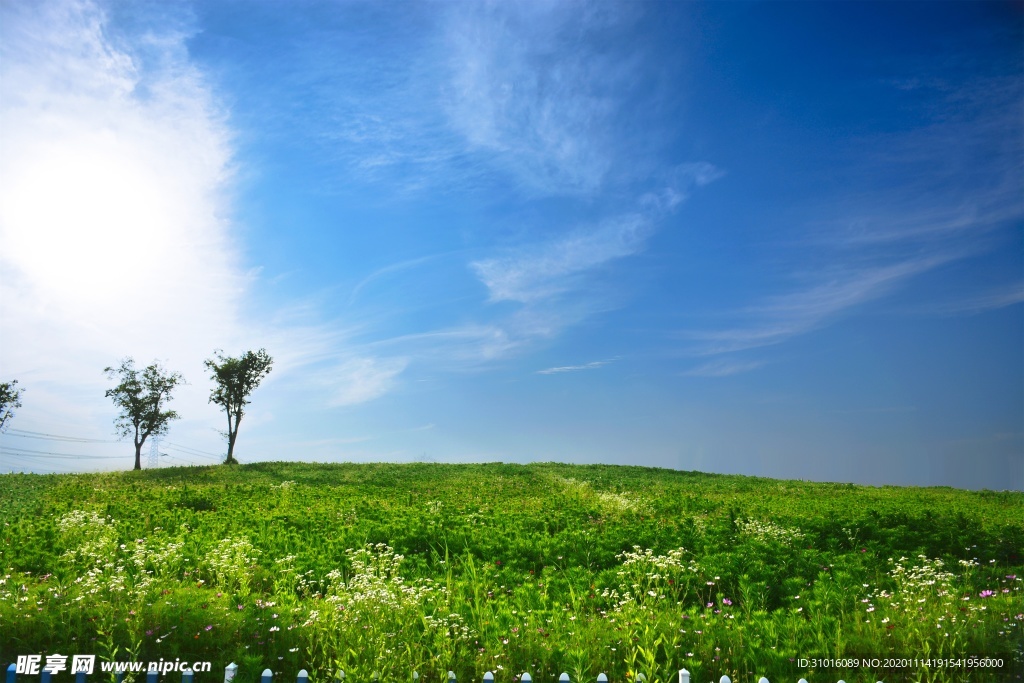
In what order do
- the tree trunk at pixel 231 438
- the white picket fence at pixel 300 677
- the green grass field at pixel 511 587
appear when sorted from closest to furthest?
the white picket fence at pixel 300 677
the green grass field at pixel 511 587
the tree trunk at pixel 231 438

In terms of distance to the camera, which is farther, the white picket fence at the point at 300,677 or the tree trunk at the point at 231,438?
the tree trunk at the point at 231,438

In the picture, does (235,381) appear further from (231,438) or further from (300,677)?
(300,677)

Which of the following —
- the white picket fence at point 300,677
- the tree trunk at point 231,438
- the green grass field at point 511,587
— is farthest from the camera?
the tree trunk at point 231,438

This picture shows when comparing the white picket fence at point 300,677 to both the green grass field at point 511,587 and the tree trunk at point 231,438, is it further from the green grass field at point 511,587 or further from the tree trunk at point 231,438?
the tree trunk at point 231,438

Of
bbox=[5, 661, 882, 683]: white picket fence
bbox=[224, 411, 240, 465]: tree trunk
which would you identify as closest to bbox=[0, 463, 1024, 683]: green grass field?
bbox=[5, 661, 882, 683]: white picket fence

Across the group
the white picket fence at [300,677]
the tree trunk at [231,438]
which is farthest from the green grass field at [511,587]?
the tree trunk at [231,438]

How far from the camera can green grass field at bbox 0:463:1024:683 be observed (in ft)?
21.9

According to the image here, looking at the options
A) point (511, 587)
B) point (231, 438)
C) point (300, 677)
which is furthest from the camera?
point (231, 438)

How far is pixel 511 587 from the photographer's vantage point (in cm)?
1011

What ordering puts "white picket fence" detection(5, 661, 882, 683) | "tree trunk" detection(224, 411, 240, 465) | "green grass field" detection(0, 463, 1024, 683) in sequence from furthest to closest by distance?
"tree trunk" detection(224, 411, 240, 465), "green grass field" detection(0, 463, 1024, 683), "white picket fence" detection(5, 661, 882, 683)

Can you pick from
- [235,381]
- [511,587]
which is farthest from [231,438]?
[511,587]

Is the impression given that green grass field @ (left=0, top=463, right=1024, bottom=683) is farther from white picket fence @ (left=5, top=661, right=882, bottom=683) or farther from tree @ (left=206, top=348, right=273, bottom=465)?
tree @ (left=206, top=348, right=273, bottom=465)

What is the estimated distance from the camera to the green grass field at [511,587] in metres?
6.69

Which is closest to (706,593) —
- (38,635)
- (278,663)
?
(278,663)
